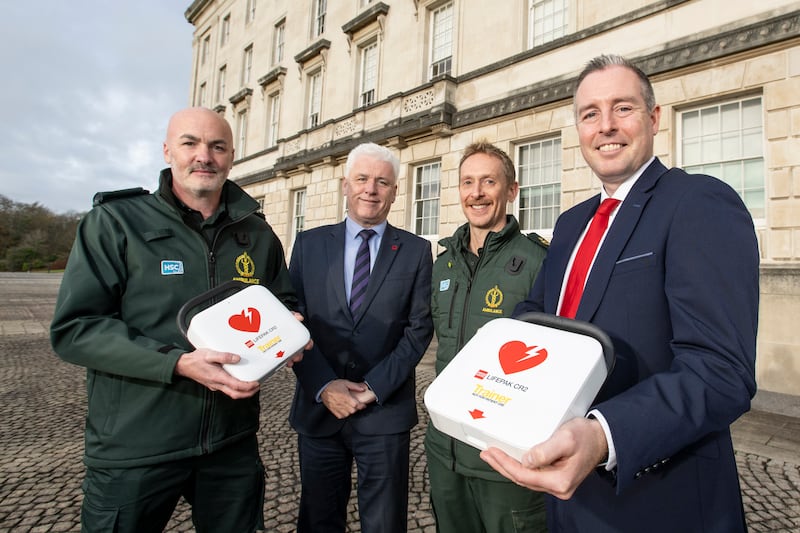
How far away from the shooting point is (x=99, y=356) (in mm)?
1594

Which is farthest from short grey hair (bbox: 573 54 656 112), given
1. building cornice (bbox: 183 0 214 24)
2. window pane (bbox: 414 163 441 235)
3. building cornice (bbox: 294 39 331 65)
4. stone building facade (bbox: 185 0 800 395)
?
building cornice (bbox: 183 0 214 24)

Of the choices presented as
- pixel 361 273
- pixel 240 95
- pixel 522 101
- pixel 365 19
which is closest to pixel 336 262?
pixel 361 273

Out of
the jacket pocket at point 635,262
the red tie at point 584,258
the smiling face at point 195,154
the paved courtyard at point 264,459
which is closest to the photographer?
the jacket pocket at point 635,262

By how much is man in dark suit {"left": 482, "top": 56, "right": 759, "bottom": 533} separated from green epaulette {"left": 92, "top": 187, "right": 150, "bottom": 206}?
190 cm

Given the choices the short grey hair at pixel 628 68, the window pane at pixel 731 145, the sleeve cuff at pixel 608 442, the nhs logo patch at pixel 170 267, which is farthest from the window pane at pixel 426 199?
the sleeve cuff at pixel 608 442

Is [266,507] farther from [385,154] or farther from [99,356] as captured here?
[385,154]

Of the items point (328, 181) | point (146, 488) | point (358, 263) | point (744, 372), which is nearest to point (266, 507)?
point (146, 488)

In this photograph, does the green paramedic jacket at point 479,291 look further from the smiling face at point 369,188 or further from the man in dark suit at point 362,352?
the smiling face at point 369,188

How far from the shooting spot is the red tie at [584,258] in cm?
141

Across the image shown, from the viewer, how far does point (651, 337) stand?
1171mm

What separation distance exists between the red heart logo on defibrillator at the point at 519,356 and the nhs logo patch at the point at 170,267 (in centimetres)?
146

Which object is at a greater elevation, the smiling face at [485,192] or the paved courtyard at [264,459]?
the smiling face at [485,192]

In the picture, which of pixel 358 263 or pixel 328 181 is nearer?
pixel 358 263

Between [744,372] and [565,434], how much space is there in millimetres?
479
